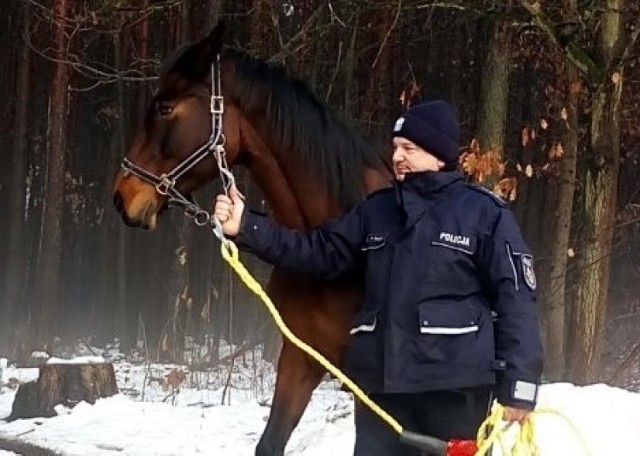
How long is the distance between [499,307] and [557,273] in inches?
296

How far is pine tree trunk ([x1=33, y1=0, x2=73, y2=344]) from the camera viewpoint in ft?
48.7

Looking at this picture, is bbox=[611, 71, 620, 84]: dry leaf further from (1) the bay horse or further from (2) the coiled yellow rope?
(2) the coiled yellow rope

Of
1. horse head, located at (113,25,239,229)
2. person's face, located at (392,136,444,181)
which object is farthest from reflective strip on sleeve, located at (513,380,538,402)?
horse head, located at (113,25,239,229)

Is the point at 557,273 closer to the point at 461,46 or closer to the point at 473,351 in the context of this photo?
the point at 461,46

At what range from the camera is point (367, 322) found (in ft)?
11.5

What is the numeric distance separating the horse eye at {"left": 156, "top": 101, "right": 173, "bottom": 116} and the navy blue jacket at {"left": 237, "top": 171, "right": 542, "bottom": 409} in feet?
3.83

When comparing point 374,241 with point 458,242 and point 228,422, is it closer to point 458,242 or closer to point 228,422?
point 458,242

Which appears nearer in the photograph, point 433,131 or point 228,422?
point 433,131

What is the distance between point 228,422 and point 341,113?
12.3 ft

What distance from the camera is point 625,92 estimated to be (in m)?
11.7

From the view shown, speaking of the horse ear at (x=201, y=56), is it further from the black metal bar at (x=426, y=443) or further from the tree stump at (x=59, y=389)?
the tree stump at (x=59, y=389)

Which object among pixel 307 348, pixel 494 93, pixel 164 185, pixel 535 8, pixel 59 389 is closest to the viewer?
pixel 307 348

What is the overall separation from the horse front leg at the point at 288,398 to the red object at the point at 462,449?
1.03 metres

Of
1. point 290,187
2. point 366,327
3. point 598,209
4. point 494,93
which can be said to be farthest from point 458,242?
point 494,93
